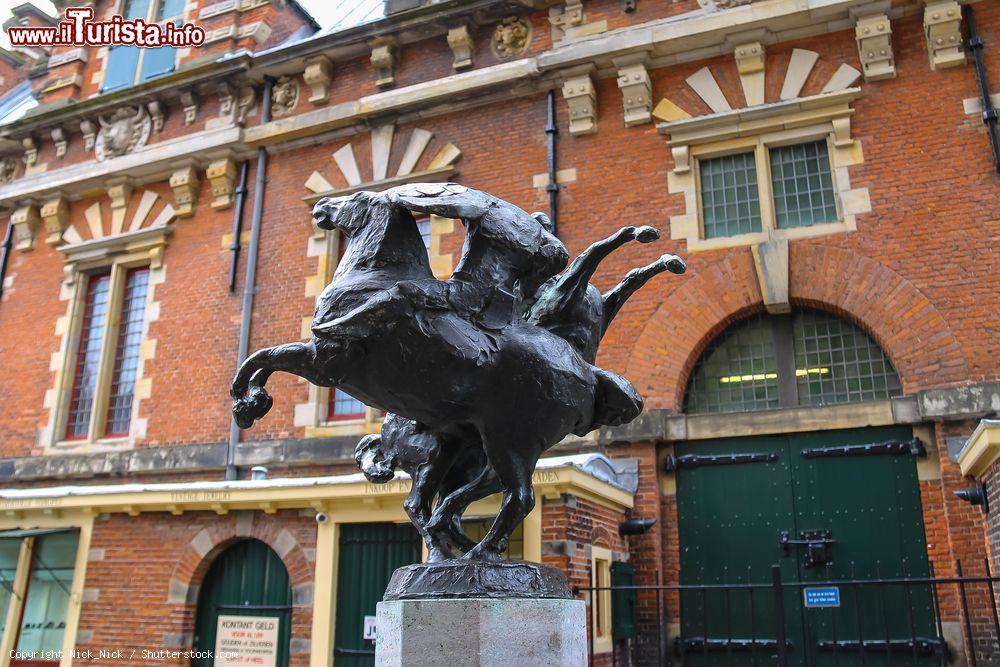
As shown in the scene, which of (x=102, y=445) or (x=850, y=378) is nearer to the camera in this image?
→ (x=850, y=378)

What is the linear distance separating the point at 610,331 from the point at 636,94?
3.22 metres

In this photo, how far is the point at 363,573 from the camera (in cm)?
986

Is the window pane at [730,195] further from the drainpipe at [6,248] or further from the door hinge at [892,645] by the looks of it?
the drainpipe at [6,248]

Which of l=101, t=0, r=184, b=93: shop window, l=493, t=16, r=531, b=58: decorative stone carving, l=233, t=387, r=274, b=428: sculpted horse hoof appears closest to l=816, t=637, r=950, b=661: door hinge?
l=233, t=387, r=274, b=428: sculpted horse hoof

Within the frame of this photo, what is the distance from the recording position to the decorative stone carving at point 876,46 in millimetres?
10148

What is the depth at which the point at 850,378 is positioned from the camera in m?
9.75

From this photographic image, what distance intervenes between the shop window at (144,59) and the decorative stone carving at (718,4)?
9283 mm

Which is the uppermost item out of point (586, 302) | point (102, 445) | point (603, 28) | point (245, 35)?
point (245, 35)

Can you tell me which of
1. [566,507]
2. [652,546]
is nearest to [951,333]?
[652,546]

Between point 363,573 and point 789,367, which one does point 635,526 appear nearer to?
point 789,367

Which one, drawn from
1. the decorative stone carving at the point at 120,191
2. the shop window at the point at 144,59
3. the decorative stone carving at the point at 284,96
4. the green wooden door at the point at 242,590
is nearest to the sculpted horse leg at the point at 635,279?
the green wooden door at the point at 242,590

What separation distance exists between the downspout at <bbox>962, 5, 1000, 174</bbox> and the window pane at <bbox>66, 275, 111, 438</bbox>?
13009 mm

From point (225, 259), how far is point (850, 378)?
920cm

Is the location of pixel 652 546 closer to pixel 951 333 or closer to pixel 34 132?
pixel 951 333
